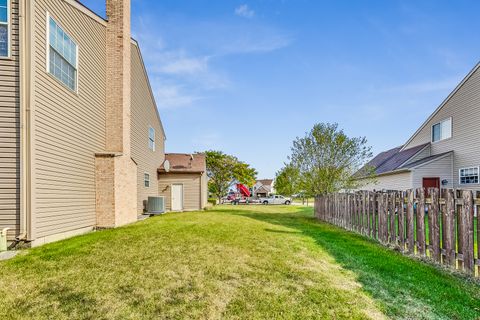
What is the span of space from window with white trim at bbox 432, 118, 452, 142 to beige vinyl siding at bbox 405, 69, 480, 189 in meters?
0.27

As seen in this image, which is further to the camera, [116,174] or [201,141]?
[201,141]

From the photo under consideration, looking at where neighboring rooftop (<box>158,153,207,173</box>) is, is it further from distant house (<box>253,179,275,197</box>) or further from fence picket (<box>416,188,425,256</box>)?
distant house (<box>253,179,275,197</box>)

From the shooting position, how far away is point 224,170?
1547 inches

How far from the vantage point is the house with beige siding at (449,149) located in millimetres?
15477

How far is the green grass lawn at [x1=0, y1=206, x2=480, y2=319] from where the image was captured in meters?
3.19

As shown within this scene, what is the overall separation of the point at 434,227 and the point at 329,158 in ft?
32.4

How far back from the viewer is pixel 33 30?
6.64 metres

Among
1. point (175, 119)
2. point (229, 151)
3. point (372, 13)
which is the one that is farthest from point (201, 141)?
point (372, 13)

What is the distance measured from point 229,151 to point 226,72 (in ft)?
76.0

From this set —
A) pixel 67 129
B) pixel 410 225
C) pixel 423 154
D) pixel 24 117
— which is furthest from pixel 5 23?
pixel 423 154

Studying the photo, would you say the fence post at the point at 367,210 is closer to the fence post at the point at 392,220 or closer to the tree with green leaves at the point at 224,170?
the fence post at the point at 392,220

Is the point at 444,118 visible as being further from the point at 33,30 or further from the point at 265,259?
the point at 33,30

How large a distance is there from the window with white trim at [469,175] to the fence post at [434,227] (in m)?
13.6

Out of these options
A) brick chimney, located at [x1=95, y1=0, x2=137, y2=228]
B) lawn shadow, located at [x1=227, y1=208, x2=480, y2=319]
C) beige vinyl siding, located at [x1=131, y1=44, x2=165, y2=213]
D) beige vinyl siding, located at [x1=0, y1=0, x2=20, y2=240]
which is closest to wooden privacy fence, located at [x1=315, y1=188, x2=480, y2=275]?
lawn shadow, located at [x1=227, y1=208, x2=480, y2=319]
